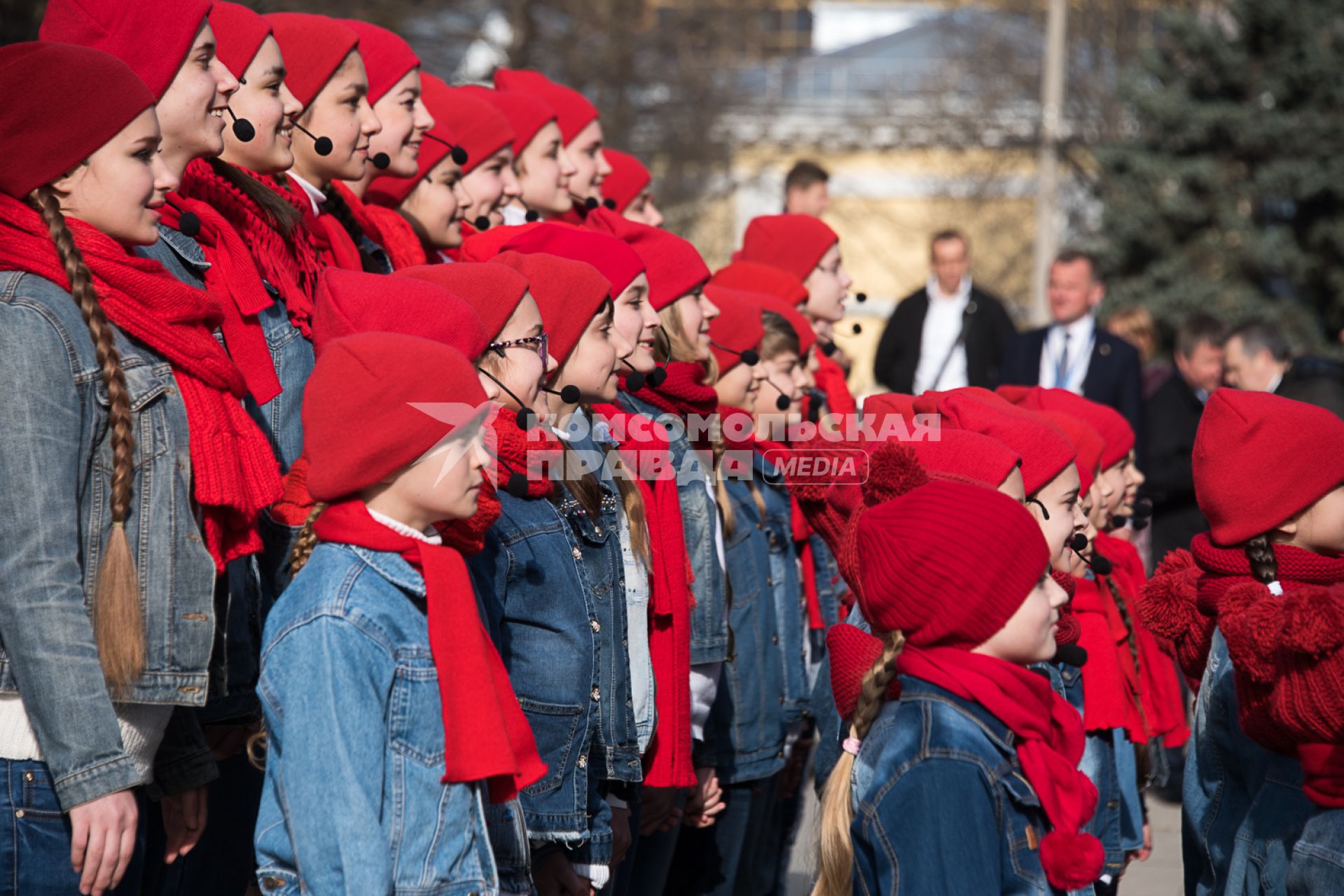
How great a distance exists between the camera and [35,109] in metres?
3.09

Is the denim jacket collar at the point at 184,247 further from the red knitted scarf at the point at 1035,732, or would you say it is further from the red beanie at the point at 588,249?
the red knitted scarf at the point at 1035,732

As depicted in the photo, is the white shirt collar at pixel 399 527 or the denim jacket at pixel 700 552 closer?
the white shirt collar at pixel 399 527

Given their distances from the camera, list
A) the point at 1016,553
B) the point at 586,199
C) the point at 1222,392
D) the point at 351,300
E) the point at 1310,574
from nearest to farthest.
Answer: the point at 1016,553
the point at 351,300
the point at 1310,574
the point at 1222,392
the point at 586,199

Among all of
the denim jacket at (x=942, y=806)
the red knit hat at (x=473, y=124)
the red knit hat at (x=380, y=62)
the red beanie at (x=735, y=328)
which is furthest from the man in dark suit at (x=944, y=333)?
the denim jacket at (x=942, y=806)

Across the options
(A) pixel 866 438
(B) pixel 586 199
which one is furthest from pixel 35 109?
(B) pixel 586 199

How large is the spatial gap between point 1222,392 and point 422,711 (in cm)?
226

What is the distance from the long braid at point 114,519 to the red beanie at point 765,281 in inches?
151

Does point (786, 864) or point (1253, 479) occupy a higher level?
point (1253, 479)

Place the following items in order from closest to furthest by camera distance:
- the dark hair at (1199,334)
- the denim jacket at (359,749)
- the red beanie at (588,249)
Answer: the denim jacket at (359,749)
the red beanie at (588,249)
the dark hair at (1199,334)

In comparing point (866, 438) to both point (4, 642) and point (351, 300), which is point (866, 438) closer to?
point (351, 300)

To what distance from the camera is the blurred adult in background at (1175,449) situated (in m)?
8.99

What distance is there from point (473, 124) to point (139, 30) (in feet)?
7.21

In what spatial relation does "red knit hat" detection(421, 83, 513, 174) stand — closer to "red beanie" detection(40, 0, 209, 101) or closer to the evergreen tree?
"red beanie" detection(40, 0, 209, 101)

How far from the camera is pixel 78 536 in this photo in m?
2.92
